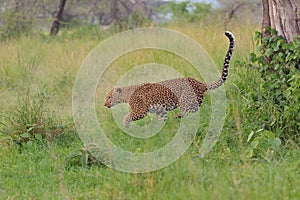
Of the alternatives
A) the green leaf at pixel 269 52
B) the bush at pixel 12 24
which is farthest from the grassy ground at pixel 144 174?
the bush at pixel 12 24

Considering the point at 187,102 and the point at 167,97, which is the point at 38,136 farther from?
the point at 187,102

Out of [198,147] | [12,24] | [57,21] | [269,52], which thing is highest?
[57,21]

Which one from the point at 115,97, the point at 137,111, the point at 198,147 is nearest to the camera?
the point at 198,147

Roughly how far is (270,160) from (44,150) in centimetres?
224

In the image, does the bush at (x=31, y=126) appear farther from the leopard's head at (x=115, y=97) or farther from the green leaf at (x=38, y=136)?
the leopard's head at (x=115, y=97)

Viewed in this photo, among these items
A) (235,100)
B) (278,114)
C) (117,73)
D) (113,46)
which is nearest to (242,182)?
(278,114)

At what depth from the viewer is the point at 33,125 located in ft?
17.7

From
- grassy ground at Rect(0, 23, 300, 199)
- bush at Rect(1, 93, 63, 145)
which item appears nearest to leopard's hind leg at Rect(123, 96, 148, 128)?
grassy ground at Rect(0, 23, 300, 199)

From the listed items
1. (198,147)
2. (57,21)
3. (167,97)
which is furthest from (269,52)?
(57,21)

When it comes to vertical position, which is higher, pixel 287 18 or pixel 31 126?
pixel 287 18

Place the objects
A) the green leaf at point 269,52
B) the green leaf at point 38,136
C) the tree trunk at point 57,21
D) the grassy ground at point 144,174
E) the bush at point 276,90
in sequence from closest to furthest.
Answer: the grassy ground at point 144,174 → the bush at point 276,90 → the green leaf at point 269,52 → the green leaf at point 38,136 → the tree trunk at point 57,21

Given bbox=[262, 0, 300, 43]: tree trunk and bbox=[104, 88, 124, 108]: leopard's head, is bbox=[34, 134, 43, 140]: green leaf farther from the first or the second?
bbox=[262, 0, 300, 43]: tree trunk

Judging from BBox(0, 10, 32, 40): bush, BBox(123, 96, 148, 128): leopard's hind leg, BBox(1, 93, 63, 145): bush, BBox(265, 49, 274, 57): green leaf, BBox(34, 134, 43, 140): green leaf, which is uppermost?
BBox(0, 10, 32, 40): bush

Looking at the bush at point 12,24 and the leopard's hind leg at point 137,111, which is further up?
the bush at point 12,24
